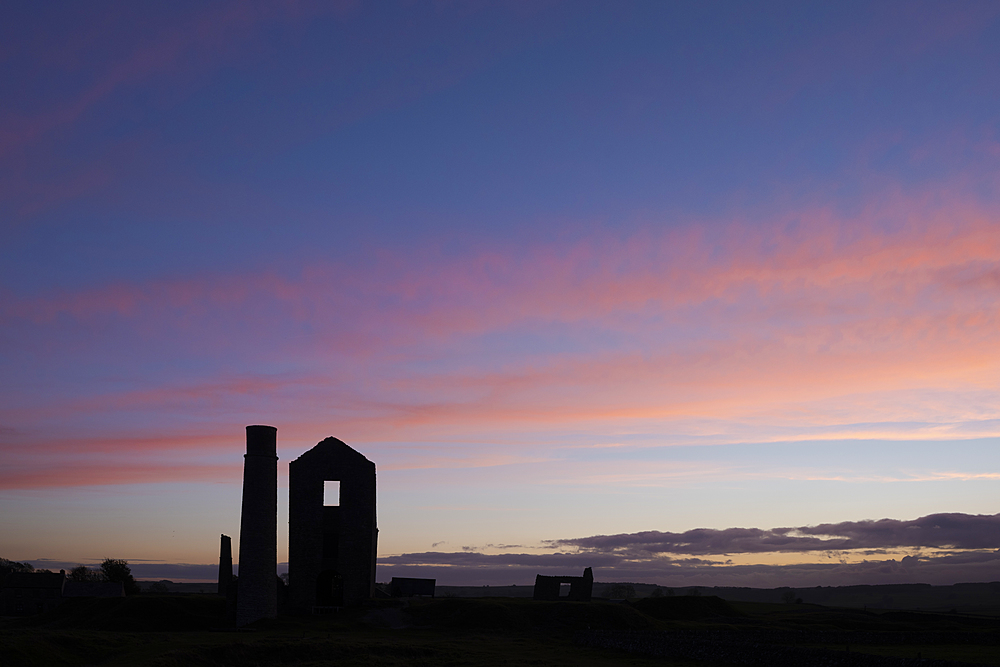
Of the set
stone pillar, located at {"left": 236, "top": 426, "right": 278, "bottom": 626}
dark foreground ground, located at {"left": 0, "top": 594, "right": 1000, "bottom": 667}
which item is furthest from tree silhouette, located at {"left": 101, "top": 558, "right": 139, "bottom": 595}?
stone pillar, located at {"left": 236, "top": 426, "right": 278, "bottom": 626}

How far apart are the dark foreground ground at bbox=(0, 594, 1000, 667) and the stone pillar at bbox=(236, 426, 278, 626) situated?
142 cm

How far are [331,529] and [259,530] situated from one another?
29.2 ft

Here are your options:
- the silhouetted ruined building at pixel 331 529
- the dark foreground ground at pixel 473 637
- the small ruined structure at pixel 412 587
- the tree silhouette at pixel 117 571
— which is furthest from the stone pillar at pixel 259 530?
the tree silhouette at pixel 117 571

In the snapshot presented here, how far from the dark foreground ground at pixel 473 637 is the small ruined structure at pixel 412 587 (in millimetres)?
10196

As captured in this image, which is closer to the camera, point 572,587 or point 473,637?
point 473,637

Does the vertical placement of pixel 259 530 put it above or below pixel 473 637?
above

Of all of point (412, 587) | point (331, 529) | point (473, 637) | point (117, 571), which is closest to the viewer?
point (473, 637)

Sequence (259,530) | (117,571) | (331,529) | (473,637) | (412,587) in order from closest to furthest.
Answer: (473,637) → (259,530) → (331,529) → (412,587) → (117,571)

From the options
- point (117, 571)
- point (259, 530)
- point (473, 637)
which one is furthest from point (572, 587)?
point (117, 571)

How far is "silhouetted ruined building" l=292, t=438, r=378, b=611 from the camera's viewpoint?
5453 cm

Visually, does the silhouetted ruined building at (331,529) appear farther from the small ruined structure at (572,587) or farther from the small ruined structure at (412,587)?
the small ruined structure at (572,587)

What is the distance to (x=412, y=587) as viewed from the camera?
63.8 metres

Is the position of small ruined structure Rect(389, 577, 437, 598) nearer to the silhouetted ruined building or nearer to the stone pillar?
the silhouetted ruined building

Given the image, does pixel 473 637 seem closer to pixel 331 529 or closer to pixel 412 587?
pixel 331 529
